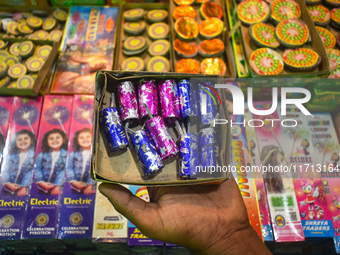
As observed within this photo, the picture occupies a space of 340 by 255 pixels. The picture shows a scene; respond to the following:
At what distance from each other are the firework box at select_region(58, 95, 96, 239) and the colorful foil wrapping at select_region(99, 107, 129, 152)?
696 millimetres

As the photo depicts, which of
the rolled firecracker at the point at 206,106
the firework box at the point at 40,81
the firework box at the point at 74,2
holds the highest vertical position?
the firework box at the point at 74,2

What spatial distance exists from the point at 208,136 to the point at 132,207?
601 mm

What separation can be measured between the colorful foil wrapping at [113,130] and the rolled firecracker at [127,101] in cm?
7

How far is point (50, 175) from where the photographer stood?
2.08 meters

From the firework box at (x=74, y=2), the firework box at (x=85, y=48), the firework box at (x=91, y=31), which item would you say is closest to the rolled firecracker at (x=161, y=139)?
the firework box at (x=85, y=48)

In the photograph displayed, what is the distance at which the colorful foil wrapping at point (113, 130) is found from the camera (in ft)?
4.88

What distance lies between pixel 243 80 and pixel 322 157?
99cm

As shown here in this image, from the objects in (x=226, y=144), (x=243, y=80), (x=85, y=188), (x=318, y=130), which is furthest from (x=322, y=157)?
(x=85, y=188)

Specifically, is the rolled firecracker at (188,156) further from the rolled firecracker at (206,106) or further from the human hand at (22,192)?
the human hand at (22,192)

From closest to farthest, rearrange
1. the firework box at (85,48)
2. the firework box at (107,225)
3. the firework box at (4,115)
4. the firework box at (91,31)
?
the firework box at (107,225)
the firework box at (4,115)
the firework box at (85,48)
the firework box at (91,31)

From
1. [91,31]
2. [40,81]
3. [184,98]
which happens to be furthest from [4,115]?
[184,98]

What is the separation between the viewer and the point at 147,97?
1599mm

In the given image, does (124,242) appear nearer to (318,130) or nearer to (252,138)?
(252,138)

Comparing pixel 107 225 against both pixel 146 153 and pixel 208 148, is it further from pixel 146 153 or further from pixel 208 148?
pixel 208 148
